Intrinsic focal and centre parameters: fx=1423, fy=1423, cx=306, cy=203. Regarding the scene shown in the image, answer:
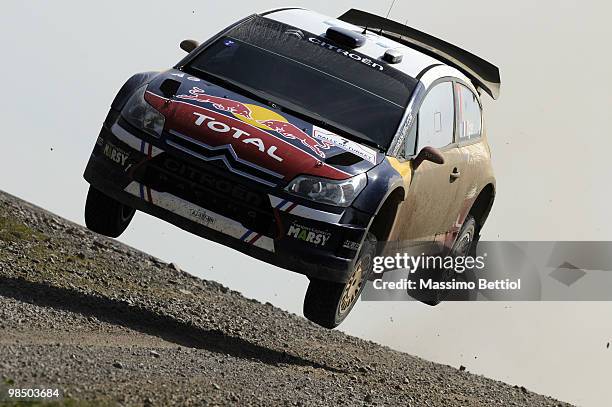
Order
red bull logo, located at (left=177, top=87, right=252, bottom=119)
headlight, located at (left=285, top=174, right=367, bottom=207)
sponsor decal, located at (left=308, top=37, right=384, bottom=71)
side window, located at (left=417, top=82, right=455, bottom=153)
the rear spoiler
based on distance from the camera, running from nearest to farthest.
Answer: headlight, located at (left=285, top=174, right=367, bottom=207), red bull logo, located at (left=177, top=87, right=252, bottom=119), side window, located at (left=417, top=82, right=455, bottom=153), sponsor decal, located at (left=308, top=37, right=384, bottom=71), the rear spoiler

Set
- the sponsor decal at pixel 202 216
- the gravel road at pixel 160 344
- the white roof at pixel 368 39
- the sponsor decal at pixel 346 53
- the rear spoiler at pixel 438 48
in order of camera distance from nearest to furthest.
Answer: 1. the gravel road at pixel 160 344
2. the sponsor decal at pixel 202 216
3. the sponsor decal at pixel 346 53
4. the white roof at pixel 368 39
5. the rear spoiler at pixel 438 48

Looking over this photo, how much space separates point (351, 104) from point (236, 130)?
3.99 ft

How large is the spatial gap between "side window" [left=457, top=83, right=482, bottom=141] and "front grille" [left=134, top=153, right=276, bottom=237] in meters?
2.61

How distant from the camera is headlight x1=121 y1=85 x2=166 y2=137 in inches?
350

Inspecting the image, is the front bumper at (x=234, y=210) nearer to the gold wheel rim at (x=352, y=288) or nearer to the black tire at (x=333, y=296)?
the black tire at (x=333, y=296)

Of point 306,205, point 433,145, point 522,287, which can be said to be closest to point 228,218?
point 306,205

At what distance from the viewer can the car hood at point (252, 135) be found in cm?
869

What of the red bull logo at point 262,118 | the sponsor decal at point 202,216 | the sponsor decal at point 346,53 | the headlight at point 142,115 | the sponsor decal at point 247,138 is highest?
the sponsor decal at point 346,53

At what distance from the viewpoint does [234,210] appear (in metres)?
8.75

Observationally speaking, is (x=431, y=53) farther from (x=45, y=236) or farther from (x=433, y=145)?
(x=45, y=236)

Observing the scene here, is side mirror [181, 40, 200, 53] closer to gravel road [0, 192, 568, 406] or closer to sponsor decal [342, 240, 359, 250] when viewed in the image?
gravel road [0, 192, 568, 406]

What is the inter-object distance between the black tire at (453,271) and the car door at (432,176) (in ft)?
1.53

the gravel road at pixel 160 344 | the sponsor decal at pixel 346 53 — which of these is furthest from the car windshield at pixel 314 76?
the gravel road at pixel 160 344

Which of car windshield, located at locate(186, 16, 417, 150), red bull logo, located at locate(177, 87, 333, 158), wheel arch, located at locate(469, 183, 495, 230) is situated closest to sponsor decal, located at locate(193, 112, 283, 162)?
red bull logo, located at locate(177, 87, 333, 158)
